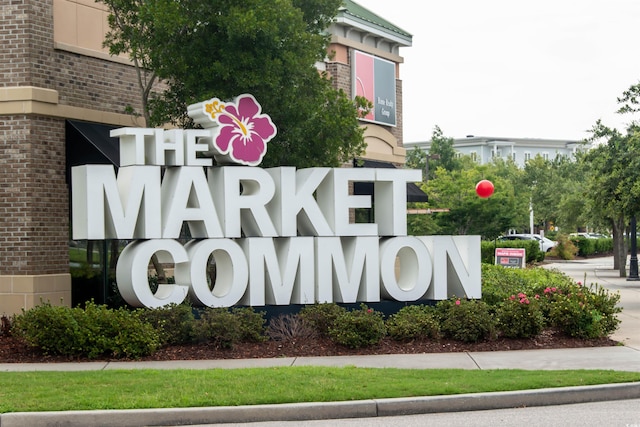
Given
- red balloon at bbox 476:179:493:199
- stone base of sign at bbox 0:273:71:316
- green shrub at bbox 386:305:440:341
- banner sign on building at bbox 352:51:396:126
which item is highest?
banner sign on building at bbox 352:51:396:126

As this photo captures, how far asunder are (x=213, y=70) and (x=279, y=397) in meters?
7.90

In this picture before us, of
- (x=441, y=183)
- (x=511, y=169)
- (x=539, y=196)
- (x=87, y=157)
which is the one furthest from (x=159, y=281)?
(x=511, y=169)

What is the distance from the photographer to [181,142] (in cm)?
1552

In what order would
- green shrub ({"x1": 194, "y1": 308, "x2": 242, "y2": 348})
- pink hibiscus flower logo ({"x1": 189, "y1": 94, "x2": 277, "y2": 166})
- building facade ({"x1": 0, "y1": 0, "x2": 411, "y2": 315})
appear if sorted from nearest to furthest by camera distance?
green shrub ({"x1": 194, "y1": 308, "x2": 242, "y2": 348}), pink hibiscus flower logo ({"x1": 189, "y1": 94, "x2": 277, "y2": 166}), building facade ({"x1": 0, "y1": 0, "x2": 411, "y2": 315})

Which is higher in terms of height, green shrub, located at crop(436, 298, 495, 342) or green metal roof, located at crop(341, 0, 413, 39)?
green metal roof, located at crop(341, 0, 413, 39)

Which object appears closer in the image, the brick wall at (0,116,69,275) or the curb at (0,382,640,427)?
the curb at (0,382,640,427)

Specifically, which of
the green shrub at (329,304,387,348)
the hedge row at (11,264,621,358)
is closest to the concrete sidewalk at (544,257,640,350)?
the hedge row at (11,264,621,358)

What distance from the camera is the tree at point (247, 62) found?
52.7ft

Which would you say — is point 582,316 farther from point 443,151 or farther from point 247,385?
point 443,151

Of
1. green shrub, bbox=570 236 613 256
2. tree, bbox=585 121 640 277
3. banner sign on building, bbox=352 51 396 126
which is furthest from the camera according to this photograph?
green shrub, bbox=570 236 613 256

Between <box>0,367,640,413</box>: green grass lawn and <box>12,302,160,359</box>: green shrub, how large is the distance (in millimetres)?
1606

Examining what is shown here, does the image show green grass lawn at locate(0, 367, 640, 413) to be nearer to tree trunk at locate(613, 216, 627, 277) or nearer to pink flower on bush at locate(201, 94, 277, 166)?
pink flower on bush at locate(201, 94, 277, 166)

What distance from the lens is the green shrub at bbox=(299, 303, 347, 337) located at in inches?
596

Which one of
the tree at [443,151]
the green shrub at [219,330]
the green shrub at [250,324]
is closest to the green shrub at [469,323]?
the green shrub at [250,324]
